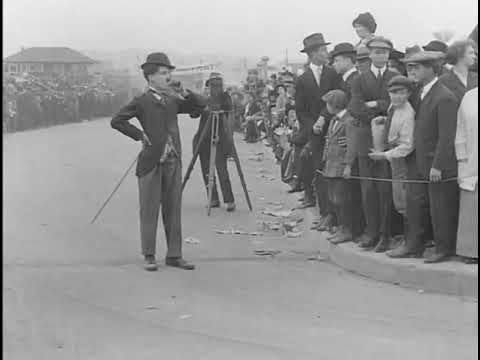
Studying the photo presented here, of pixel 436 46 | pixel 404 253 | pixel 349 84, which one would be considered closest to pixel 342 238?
pixel 404 253

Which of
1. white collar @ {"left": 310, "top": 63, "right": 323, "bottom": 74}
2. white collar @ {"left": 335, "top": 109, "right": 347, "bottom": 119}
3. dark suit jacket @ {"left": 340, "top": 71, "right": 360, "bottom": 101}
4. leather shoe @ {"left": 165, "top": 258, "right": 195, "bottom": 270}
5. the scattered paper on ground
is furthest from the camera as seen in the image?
white collar @ {"left": 310, "top": 63, "right": 323, "bottom": 74}

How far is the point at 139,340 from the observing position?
555 cm

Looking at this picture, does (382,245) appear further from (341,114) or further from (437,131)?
(341,114)

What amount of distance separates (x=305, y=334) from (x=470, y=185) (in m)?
1.69

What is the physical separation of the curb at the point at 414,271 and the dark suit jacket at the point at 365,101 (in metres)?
0.83

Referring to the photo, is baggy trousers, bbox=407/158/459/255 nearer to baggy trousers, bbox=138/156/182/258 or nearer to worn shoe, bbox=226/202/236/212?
baggy trousers, bbox=138/156/182/258

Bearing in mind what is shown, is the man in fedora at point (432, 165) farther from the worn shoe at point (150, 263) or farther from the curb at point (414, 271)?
the worn shoe at point (150, 263)

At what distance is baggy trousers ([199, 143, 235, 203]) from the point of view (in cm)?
1078

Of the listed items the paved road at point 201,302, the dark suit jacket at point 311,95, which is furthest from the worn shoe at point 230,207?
the dark suit jacket at point 311,95

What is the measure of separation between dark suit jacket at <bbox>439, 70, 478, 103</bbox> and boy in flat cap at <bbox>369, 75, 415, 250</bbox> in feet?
0.89

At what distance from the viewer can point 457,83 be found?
6766 millimetres

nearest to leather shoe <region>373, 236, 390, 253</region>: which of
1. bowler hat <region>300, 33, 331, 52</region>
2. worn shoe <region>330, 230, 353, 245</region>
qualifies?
worn shoe <region>330, 230, 353, 245</region>

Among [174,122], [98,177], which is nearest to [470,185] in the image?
[174,122]

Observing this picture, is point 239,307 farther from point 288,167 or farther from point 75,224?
point 288,167
